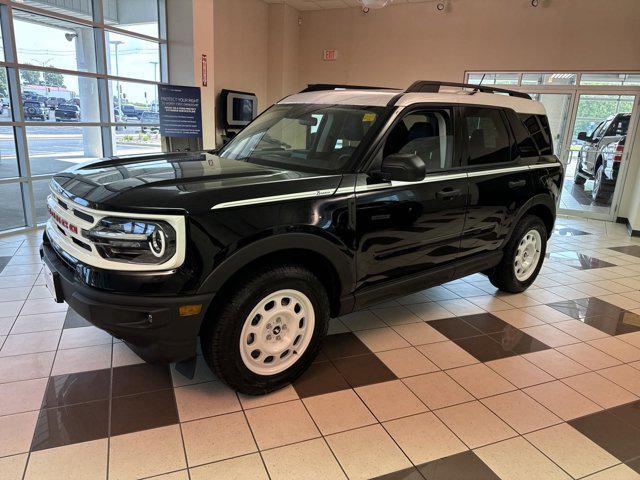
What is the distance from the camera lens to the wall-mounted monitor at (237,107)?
7105 mm

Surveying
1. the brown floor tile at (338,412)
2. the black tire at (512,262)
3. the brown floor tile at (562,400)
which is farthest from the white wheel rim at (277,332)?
the black tire at (512,262)

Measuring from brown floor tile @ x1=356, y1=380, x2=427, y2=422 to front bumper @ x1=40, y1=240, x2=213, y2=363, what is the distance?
92 cm

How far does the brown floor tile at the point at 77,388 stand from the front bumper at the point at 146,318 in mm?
475

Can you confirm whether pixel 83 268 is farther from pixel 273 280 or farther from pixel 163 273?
pixel 273 280

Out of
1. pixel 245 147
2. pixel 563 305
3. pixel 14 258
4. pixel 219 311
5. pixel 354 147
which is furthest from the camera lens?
pixel 14 258

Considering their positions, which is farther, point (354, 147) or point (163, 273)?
point (354, 147)

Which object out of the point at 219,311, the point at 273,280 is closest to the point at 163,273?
the point at 219,311

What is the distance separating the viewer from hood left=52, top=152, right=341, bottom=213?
1.84 metres

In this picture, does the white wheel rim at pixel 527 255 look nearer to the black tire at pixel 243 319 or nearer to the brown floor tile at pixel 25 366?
the black tire at pixel 243 319

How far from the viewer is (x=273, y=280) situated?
2064mm

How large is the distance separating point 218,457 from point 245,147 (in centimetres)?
183

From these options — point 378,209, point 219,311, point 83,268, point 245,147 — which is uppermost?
point 245,147

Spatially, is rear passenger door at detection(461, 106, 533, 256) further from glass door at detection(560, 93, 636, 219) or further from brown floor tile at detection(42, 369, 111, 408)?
glass door at detection(560, 93, 636, 219)

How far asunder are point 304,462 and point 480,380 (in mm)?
1182
